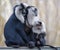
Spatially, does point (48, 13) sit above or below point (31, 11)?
below

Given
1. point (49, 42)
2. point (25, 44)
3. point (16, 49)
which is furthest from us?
point (49, 42)

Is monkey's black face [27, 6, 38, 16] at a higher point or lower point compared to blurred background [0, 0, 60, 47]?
higher

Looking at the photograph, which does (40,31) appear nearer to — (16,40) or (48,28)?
(16,40)

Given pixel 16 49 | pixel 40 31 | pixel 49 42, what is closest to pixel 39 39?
pixel 40 31

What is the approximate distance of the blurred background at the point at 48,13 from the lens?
6043 millimetres

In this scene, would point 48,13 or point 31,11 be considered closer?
point 31,11

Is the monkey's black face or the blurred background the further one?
the blurred background

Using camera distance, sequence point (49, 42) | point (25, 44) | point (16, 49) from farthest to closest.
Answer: point (49, 42) → point (25, 44) → point (16, 49)

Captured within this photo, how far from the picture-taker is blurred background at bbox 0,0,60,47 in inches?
238

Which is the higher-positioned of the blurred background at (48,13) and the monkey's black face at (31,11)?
the monkey's black face at (31,11)

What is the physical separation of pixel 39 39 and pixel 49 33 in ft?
6.58

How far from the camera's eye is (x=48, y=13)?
616 centimetres

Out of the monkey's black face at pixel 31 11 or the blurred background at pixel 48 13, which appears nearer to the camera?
the monkey's black face at pixel 31 11

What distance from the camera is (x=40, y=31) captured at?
3998mm
